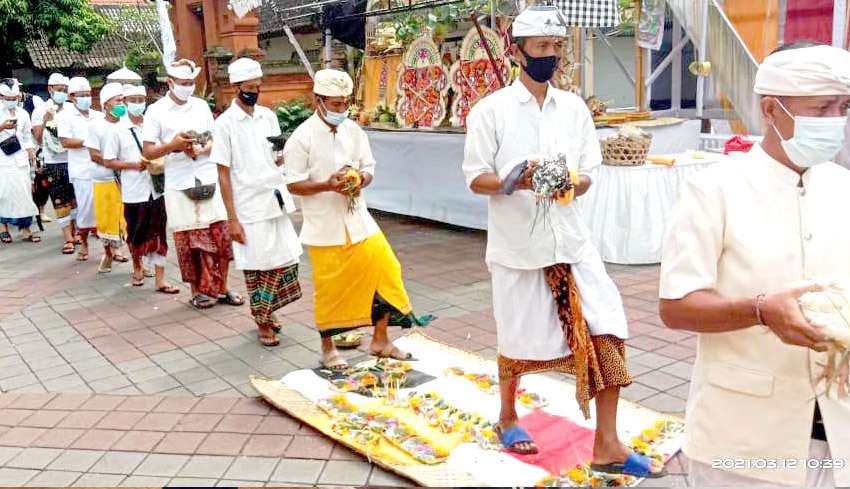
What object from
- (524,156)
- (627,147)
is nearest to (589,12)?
(627,147)

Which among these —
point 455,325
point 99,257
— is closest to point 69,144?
point 99,257

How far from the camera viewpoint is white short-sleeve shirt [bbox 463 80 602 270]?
3.14 m

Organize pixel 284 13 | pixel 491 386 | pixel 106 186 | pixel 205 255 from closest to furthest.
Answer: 1. pixel 491 386
2. pixel 205 255
3. pixel 106 186
4. pixel 284 13

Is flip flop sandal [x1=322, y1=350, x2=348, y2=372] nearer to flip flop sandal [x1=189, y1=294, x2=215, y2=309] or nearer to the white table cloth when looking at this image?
flip flop sandal [x1=189, y1=294, x2=215, y2=309]

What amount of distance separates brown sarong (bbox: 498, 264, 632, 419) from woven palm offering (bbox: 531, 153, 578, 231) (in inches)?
12.8

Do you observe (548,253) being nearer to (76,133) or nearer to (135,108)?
→ (135,108)

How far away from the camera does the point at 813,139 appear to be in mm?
1823

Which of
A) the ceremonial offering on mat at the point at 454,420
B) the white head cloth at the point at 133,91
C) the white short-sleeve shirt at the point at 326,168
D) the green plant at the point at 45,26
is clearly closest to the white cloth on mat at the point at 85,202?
the white head cloth at the point at 133,91

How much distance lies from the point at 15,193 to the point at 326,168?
7172 millimetres

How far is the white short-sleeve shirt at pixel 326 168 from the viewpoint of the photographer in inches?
173

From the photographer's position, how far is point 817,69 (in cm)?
179

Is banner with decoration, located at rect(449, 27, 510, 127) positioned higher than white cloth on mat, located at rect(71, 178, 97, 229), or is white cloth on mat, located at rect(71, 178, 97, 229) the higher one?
banner with decoration, located at rect(449, 27, 510, 127)

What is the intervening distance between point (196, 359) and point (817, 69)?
431 cm

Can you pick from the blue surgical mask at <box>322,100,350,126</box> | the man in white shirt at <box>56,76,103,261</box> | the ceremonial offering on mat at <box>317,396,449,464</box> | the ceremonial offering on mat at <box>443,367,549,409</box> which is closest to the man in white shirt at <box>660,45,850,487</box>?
the ceremonial offering on mat at <box>317,396,449,464</box>
